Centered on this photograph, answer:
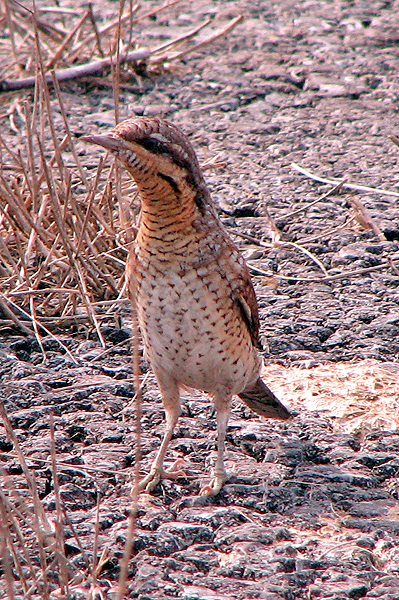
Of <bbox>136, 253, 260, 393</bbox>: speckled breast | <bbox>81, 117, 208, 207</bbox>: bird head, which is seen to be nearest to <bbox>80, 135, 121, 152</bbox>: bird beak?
<bbox>81, 117, 208, 207</bbox>: bird head

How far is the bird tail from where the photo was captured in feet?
12.8

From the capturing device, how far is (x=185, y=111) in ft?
23.3

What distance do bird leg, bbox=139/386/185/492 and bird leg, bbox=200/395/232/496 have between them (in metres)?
0.17

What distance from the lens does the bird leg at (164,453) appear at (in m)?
3.59

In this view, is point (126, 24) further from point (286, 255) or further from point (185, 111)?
point (286, 255)

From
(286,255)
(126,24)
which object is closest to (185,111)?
(126,24)

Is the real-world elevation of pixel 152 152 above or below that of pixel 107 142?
Result: below

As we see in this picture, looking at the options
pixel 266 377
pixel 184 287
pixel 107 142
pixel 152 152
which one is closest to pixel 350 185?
pixel 266 377

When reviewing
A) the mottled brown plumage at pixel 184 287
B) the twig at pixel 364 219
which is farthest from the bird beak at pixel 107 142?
the twig at pixel 364 219

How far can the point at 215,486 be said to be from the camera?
3.53 metres

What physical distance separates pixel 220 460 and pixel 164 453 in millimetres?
228

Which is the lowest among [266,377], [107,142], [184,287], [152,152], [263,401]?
[266,377]

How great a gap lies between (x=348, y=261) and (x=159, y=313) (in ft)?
7.12

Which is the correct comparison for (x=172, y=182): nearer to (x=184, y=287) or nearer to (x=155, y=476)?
(x=184, y=287)
